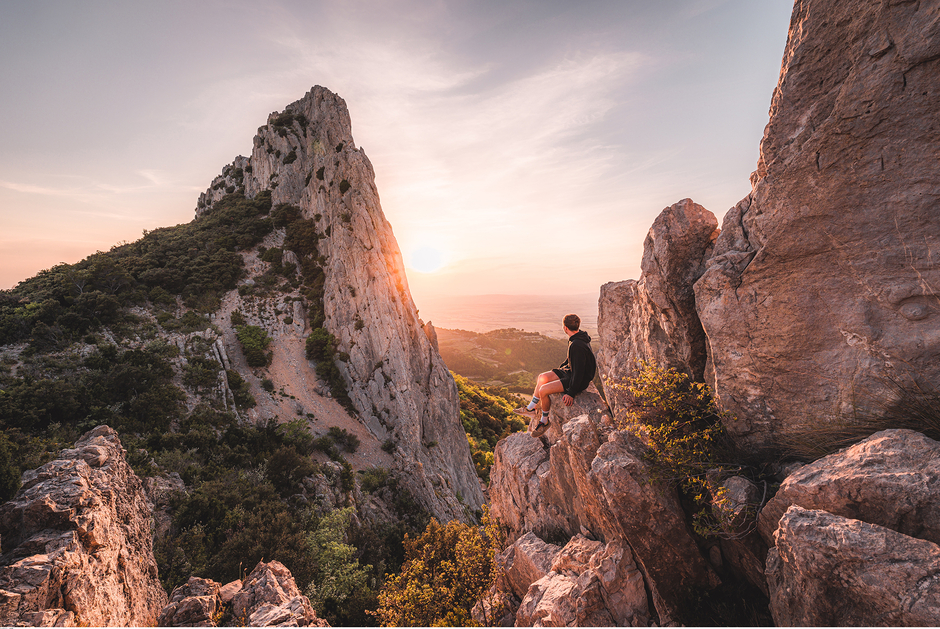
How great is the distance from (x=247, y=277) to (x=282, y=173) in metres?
16.0

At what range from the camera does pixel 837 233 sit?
17.2 feet

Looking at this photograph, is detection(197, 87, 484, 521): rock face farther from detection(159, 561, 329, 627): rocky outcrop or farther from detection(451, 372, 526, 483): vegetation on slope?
detection(159, 561, 329, 627): rocky outcrop

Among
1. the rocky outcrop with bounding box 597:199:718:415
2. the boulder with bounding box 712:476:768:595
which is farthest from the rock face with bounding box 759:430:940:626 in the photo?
the rocky outcrop with bounding box 597:199:718:415

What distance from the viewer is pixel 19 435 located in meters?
13.9

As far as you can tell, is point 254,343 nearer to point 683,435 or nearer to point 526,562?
point 526,562

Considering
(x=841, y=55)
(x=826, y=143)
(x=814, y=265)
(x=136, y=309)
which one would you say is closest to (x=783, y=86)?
(x=841, y=55)

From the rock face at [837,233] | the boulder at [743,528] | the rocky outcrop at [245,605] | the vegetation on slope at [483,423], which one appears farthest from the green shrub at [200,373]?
the rock face at [837,233]

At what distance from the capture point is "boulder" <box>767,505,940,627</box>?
11.4 ft

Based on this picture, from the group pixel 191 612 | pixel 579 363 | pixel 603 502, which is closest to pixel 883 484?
pixel 603 502

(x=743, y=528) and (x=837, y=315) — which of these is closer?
(x=837, y=315)

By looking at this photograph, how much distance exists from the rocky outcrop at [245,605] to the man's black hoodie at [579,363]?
851 cm

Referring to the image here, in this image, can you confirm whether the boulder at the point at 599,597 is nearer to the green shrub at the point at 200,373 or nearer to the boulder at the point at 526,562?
the boulder at the point at 526,562

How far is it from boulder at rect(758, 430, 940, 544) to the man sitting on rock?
4439mm

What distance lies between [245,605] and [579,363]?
10434mm
